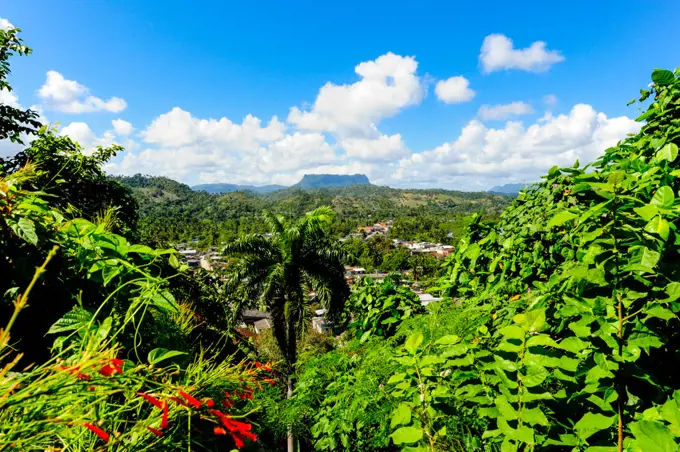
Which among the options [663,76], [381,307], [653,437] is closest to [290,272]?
[381,307]

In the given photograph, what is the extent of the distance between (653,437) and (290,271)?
11.8m

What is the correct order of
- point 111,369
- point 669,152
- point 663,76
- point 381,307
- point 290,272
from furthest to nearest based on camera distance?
point 290,272
point 381,307
point 663,76
point 669,152
point 111,369

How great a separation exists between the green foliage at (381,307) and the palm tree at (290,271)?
8.06 metres

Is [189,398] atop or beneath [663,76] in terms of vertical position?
beneath

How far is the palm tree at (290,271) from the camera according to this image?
467 inches

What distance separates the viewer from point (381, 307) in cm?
365

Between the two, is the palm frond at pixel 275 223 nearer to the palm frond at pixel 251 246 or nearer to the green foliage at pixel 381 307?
the palm frond at pixel 251 246

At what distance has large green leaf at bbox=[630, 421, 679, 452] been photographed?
775 millimetres

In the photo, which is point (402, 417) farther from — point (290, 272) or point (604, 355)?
point (290, 272)

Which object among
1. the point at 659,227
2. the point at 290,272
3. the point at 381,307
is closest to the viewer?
the point at 659,227

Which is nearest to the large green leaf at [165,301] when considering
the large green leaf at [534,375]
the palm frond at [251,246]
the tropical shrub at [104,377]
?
the tropical shrub at [104,377]

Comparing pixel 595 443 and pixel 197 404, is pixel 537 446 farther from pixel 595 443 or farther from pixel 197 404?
pixel 197 404

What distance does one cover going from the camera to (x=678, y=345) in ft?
4.16

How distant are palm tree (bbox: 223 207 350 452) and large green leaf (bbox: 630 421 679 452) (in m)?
11.3
